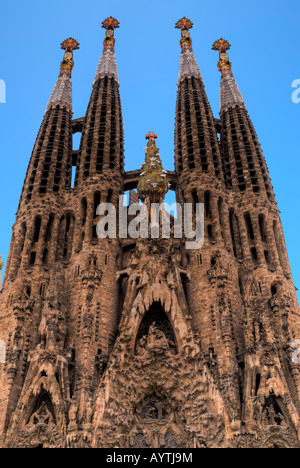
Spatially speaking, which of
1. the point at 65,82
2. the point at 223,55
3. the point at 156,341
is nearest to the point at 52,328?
the point at 156,341

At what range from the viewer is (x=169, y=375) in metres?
25.2

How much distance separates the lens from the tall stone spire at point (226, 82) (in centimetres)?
3969

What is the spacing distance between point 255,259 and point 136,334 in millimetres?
8353

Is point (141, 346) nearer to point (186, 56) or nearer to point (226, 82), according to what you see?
point (226, 82)

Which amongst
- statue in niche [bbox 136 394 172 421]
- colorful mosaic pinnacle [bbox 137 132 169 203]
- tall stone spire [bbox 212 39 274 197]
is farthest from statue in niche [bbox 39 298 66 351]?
tall stone spire [bbox 212 39 274 197]

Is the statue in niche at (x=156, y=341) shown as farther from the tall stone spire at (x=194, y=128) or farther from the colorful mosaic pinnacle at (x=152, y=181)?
the tall stone spire at (x=194, y=128)

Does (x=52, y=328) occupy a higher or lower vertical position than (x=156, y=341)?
higher

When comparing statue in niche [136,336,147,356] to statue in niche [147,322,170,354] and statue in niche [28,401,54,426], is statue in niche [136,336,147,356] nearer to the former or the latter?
statue in niche [147,322,170,354]

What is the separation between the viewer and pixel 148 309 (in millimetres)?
26953

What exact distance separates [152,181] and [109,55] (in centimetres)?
1691

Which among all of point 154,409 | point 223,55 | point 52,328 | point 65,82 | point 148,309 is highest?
point 223,55

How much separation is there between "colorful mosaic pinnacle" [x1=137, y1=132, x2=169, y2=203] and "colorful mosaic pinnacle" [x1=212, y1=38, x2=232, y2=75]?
13718mm
